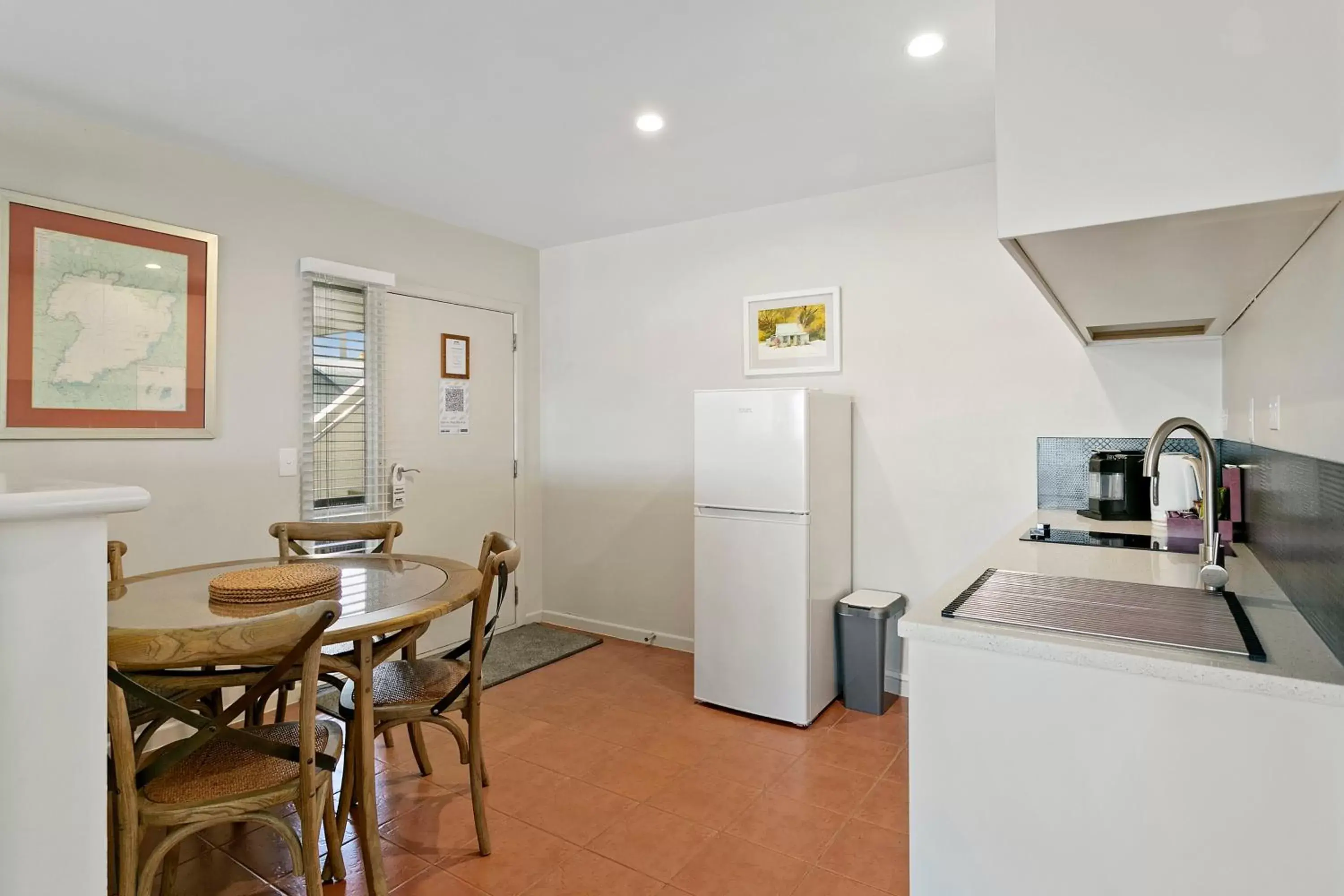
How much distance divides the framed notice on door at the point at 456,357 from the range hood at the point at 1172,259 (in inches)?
124

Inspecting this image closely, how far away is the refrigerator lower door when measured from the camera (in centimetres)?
304

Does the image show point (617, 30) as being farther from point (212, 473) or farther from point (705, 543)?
point (212, 473)

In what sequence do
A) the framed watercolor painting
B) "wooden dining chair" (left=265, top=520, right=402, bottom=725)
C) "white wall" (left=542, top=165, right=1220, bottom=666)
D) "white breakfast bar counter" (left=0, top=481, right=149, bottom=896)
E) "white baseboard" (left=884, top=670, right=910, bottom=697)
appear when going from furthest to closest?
the framed watercolor painting
"white baseboard" (left=884, top=670, right=910, bottom=697)
"white wall" (left=542, top=165, right=1220, bottom=666)
"wooden dining chair" (left=265, top=520, right=402, bottom=725)
"white breakfast bar counter" (left=0, top=481, right=149, bottom=896)

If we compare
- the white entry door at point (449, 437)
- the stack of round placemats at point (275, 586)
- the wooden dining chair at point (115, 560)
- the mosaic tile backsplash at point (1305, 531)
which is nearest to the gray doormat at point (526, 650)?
the white entry door at point (449, 437)

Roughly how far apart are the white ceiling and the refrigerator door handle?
154cm

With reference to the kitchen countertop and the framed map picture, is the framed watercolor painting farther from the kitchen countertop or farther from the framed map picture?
the framed map picture

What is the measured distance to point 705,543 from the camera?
10.8ft

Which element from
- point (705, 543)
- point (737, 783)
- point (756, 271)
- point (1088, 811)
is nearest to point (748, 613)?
point (705, 543)

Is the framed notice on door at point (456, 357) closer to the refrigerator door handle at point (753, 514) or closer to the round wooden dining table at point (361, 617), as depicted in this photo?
the refrigerator door handle at point (753, 514)

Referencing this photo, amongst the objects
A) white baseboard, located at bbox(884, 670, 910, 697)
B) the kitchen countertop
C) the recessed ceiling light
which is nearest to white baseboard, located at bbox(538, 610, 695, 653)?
white baseboard, located at bbox(884, 670, 910, 697)

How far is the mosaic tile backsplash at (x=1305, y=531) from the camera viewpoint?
1.11 metres

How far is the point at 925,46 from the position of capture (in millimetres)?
2164

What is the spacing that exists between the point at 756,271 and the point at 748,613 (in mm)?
1807

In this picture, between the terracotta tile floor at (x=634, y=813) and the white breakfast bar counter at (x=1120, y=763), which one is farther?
the terracotta tile floor at (x=634, y=813)
